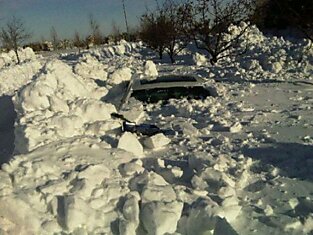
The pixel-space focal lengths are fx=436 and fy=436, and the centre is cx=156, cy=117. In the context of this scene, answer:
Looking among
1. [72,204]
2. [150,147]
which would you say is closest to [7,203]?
[72,204]

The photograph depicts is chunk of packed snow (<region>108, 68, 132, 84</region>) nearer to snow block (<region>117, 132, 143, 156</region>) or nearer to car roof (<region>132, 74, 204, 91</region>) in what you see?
car roof (<region>132, 74, 204, 91</region>)

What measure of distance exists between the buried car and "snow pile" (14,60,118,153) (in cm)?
121

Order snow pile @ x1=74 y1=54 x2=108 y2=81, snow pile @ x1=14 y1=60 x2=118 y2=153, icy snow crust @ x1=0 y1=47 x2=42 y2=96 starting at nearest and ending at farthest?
snow pile @ x1=14 y1=60 x2=118 y2=153 < snow pile @ x1=74 y1=54 x2=108 y2=81 < icy snow crust @ x1=0 y1=47 x2=42 y2=96

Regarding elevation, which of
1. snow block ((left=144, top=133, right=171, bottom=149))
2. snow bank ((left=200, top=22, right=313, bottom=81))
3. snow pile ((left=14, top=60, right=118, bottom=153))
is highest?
snow pile ((left=14, top=60, right=118, bottom=153))

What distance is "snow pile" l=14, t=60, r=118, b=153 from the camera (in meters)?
5.79

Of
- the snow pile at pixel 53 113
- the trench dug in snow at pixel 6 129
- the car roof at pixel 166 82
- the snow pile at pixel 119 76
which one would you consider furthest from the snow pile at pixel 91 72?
the snow pile at pixel 53 113

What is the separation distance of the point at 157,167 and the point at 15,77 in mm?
15102

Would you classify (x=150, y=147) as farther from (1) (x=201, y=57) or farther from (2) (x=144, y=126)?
(1) (x=201, y=57)

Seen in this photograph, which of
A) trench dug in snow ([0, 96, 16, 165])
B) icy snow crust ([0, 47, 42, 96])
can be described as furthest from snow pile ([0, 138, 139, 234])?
icy snow crust ([0, 47, 42, 96])

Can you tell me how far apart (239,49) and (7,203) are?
2049 centimetres

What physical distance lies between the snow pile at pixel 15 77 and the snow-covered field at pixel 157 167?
6.35 metres

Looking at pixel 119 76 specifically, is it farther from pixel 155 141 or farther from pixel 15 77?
pixel 15 77

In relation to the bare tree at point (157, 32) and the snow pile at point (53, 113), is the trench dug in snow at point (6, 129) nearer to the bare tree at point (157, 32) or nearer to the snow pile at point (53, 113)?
the snow pile at point (53, 113)

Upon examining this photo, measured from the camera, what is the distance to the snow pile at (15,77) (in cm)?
1487
